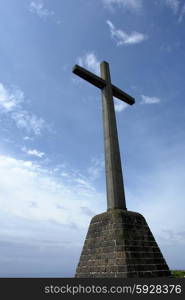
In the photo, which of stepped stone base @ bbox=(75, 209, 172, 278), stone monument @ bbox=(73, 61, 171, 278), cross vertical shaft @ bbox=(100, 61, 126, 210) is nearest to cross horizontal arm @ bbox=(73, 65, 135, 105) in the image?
cross vertical shaft @ bbox=(100, 61, 126, 210)

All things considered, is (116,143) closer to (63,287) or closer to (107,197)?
(107,197)

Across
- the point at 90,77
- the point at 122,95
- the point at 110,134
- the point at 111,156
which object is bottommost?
the point at 111,156

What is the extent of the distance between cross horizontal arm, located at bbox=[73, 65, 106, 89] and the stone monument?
2054 millimetres

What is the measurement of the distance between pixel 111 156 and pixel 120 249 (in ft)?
11.9

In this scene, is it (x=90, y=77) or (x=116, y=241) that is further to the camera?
(x=90, y=77)

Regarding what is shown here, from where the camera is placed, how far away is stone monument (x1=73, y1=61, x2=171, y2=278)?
7.89 metres

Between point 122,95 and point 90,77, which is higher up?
point 122,95

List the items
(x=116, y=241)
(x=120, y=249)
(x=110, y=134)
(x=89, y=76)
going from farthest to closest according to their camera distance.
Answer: (x=89, y=76)
(x=110, y=134)
(x=116, y=241)
(x=120, y=249)

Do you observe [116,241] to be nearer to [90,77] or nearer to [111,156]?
[111,156]

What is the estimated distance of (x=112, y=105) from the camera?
38.3ft

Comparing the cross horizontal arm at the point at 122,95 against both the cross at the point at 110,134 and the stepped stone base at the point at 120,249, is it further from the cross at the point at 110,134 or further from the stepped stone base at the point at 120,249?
the stepped stone base at the point at 120,249

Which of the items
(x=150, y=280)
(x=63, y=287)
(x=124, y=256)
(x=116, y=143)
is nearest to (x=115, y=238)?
(x=124, y=256)

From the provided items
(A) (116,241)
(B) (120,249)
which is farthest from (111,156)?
(B) (120,249)

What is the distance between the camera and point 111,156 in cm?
1029
